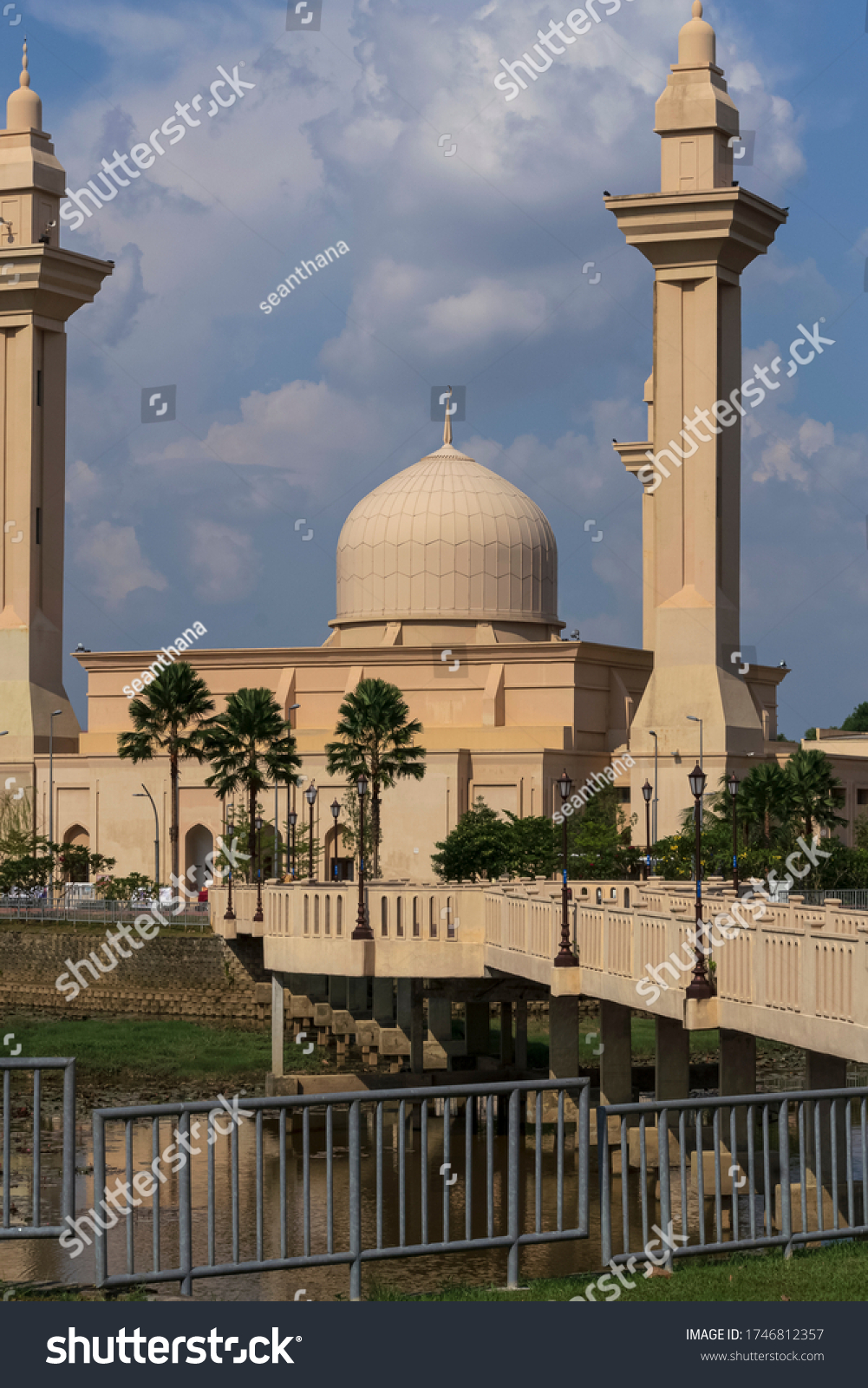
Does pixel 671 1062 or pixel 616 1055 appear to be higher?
pixel 671 1062

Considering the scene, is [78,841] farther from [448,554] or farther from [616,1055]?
[616,1055]

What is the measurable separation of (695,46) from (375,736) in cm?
3124

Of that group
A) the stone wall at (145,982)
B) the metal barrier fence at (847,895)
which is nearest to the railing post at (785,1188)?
the metal barrier fence at (847,895)

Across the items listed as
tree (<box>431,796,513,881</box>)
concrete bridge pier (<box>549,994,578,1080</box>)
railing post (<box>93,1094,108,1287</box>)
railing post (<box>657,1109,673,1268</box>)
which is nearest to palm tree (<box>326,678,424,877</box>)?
tree (<box>431,796,513,881</box>)

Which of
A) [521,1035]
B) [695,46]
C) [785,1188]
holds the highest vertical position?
[695,46]

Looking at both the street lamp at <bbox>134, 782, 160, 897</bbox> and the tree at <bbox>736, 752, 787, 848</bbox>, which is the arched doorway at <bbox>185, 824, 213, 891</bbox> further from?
the tree at <bbox>736, 752, 787, 848</bbox>

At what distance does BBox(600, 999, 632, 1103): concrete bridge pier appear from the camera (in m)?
31.9

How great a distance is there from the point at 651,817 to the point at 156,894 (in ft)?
63.3

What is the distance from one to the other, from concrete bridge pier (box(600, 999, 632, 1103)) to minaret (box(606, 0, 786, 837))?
37.1 meters

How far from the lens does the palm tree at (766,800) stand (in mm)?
55000

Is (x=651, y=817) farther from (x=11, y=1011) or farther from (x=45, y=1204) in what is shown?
(x=45, y=1204)

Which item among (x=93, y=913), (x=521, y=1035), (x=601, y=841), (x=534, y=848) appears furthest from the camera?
(x=93, y=913)

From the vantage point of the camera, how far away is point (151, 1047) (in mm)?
46031

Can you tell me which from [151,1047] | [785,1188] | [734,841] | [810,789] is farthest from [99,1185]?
[810,789]
